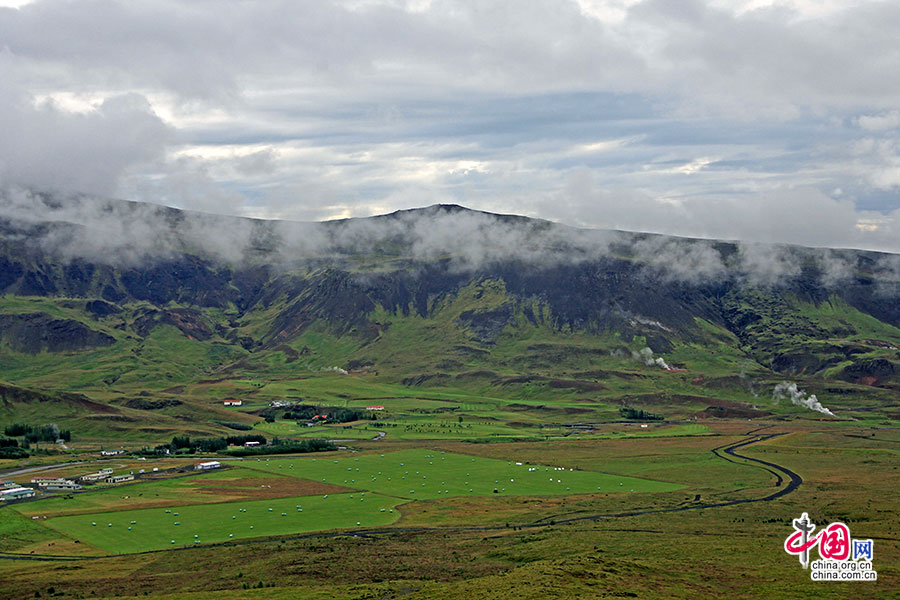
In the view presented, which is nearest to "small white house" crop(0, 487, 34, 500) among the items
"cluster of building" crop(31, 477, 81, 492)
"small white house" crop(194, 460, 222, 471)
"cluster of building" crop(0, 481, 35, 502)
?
"cluster of building" crop(0, 481, 35, 502)

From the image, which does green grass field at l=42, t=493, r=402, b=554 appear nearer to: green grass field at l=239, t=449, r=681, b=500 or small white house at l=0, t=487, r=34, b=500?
green grass field at l=239, t=449, r=681, b=500

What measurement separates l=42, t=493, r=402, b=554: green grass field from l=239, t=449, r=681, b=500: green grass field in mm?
15288

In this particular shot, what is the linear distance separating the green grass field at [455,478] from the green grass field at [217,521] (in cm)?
1529

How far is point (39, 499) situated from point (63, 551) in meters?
42.0

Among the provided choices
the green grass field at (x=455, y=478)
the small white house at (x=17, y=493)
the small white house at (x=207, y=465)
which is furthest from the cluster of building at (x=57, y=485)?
the green grass field at (x=455, y=478)

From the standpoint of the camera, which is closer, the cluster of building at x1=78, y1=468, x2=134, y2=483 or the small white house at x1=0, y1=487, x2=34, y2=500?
the small white house at x1=0, y1=487, x2=34, y2=500

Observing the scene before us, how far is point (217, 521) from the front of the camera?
130375 mm

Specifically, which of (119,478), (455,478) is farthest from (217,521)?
Answer: (455,478)

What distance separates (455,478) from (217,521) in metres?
58.7

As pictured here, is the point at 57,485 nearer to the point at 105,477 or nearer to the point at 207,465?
the point at 105,477

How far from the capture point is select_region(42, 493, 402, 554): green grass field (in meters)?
118

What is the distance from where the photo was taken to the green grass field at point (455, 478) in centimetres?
15950

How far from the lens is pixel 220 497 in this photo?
15112cm

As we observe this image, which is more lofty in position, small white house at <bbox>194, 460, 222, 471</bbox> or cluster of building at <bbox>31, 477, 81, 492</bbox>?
cluster of building at <bbox>31, 477, 81, 492</bbox>
